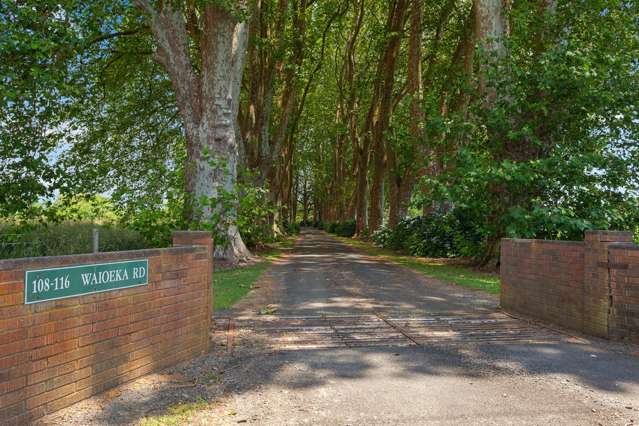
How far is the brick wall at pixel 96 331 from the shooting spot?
4164 mm

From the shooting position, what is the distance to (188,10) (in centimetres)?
2153

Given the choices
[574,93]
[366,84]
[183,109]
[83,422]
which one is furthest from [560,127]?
[366,84]

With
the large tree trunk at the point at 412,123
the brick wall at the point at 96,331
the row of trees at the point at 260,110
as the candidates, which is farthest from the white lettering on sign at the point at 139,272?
the large tree trunk at the point at 412,123

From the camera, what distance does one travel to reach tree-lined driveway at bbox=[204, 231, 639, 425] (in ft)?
15.9

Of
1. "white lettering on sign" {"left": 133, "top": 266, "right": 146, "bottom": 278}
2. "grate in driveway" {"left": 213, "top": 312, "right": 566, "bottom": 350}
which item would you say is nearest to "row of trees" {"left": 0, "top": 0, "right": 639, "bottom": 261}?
"grate in driveway" {"left": 213, "top": 312, "right": 566, "bottom": 350}

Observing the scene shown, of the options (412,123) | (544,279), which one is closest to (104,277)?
(544,279)

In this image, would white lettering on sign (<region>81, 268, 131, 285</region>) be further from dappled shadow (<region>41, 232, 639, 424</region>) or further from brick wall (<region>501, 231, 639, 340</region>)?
brick wall (<region>501, 231, 639, 340</region>)

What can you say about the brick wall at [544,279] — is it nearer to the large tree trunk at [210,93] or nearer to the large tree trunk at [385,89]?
the large tree trunk at [210,93]

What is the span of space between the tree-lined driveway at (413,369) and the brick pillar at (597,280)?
1.23ft

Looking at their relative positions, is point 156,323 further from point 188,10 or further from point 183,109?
point 188,10

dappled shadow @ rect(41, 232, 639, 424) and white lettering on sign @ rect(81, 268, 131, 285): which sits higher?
white lettering on sign @ rect(81, 268, 131, 285)

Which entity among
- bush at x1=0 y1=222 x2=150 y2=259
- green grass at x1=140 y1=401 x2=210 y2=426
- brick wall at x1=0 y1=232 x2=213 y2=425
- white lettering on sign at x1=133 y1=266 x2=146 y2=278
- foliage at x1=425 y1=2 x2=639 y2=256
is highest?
foliage at x1=425 y1=2 x2=639 y2=256

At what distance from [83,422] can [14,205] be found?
8.96 metres

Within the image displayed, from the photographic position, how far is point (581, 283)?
8.23 m
